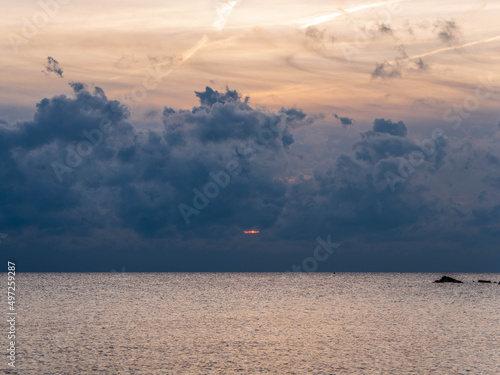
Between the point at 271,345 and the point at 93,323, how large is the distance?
39.7 metres

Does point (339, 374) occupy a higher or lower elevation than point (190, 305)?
higher

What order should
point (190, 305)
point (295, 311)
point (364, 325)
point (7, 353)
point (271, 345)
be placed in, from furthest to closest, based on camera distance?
point (190, 305) → point (295, 311) → point (364, 325) → point (271, 345) → point (7, 353)

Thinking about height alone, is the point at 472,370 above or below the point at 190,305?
above

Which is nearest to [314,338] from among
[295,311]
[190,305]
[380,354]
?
[380,354]

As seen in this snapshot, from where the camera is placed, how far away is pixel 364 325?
9788cm

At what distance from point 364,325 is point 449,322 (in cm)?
1755

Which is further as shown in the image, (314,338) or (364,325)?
(364,325)

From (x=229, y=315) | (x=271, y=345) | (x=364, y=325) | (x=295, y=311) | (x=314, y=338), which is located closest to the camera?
(x=271, y=345)

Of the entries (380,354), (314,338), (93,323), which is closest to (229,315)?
(93,323)

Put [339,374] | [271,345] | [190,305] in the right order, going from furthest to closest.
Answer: [190,305] < [271,345] < [339,374]

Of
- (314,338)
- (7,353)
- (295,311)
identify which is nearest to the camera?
(7,353)

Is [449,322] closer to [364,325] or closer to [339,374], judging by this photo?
[364,325]

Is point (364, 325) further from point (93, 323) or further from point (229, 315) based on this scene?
point (93, 323)

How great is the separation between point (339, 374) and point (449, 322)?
5611 cm
